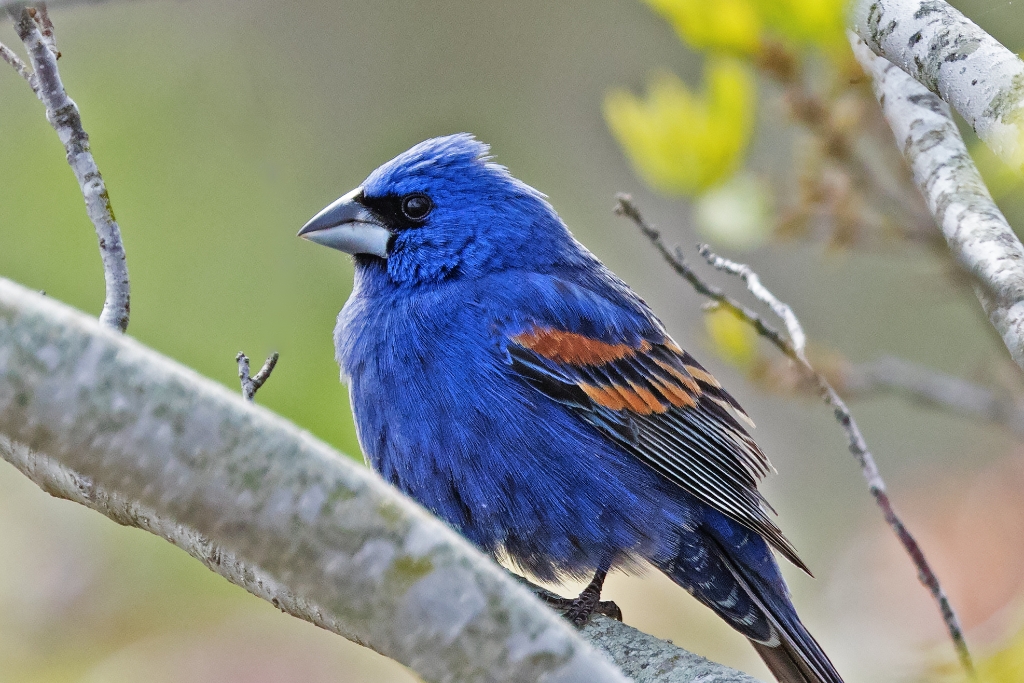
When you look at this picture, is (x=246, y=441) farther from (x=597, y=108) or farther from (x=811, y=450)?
Answer: (x=811, y=450)

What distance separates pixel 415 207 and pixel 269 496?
7.04 ft

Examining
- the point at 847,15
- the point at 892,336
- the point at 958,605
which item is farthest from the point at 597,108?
the point at 847,15

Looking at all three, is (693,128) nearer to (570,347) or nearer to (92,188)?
(570,347)

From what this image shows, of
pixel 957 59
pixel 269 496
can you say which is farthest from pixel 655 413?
pixel 269 496

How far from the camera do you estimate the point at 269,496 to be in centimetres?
124

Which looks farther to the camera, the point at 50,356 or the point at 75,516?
the point at 75,516

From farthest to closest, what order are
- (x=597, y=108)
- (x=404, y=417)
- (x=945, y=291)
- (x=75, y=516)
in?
(x=597, y=108), (x=75, y=516), (x=404, y=417), (x=945, y=291)

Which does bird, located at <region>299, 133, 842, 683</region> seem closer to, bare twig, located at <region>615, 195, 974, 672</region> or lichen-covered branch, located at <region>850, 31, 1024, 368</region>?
bare twig, located at <region>615, 195, 974, 672</region>

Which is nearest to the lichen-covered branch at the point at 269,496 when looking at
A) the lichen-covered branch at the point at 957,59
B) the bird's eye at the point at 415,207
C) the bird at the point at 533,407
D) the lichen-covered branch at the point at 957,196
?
the lichen-covered branch at the point at 957,196

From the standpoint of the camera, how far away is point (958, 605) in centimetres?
374

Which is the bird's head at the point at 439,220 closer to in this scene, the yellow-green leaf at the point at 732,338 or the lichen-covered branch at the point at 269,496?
the yellow-green leaf at the point at 732,338

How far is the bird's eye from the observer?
330 centimetres

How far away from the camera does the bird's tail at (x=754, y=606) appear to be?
121 inches

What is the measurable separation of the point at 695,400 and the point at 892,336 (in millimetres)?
2588
